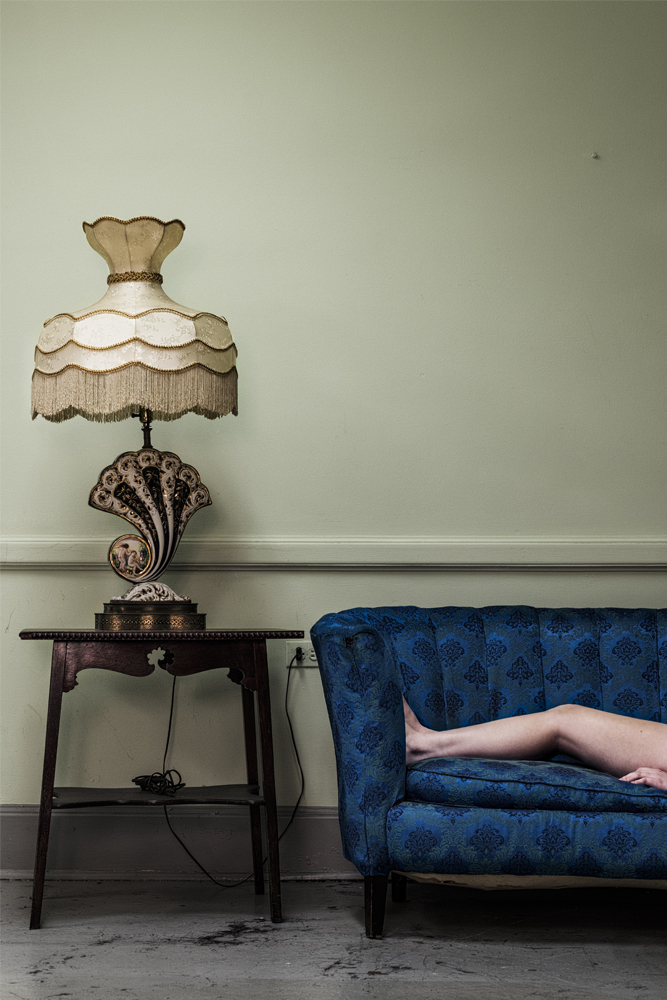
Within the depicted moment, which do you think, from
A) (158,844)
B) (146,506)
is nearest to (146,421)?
(146,506)

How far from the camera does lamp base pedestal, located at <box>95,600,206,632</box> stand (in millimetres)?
2244

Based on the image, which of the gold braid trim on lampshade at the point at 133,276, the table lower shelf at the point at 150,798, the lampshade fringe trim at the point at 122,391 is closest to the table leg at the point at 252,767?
the table lower shelf at the point at 150,798

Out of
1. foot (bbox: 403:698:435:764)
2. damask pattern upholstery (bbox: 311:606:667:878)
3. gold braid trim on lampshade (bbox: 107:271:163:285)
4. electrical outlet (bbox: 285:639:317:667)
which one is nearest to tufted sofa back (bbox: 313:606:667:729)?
foot (bbox: 403:698:435:764)

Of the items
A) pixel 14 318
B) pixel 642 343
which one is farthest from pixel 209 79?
pixel 642 343

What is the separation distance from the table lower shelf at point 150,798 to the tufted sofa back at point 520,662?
51 cm

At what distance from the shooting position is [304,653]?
8.79 ft

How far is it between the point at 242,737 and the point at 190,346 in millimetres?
1222

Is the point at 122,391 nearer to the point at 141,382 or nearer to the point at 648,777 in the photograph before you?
the point at 141,382

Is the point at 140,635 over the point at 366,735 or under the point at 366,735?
over

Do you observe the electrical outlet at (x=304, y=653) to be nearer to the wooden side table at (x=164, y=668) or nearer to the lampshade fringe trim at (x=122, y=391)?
the wooden side table at (x=164, y=668)

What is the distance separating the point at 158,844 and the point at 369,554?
1.08 meters

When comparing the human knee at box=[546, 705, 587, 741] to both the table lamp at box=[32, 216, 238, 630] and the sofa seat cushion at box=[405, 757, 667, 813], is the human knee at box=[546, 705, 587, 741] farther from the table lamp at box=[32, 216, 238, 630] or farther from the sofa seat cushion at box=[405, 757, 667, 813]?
the table lamp at box=[32, 216, 238, 630]

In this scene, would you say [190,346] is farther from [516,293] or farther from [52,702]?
[516,293]

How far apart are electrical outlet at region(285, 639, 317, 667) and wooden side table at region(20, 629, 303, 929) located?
461 millimetres
